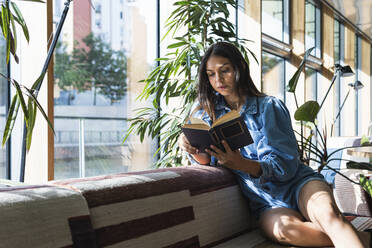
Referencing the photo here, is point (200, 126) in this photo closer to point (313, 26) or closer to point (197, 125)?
point (197, 125)

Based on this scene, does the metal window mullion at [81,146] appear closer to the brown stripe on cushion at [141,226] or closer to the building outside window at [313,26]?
the brown stripe on cushion at [141,226]

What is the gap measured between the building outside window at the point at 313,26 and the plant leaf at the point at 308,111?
560 cm

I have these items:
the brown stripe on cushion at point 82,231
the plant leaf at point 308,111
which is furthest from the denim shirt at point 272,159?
the brown stripe on cushion at point 82,231

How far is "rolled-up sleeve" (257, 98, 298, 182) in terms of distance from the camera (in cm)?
171

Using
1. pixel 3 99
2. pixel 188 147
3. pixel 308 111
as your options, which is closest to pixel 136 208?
pixel 188 147

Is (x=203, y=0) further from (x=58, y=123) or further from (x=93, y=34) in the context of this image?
(x=93, y=34)

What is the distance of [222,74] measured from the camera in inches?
75.2

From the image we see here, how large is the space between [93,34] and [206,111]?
329 cm

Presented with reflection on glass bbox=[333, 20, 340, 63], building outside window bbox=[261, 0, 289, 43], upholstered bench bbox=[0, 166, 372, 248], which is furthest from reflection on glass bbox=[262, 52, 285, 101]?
upholstered bench bbox=[0, 166, 372, 248]

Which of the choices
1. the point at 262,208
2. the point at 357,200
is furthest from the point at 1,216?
the point at 357,200

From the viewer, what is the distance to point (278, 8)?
20.9 ft

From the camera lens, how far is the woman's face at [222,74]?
1907 mm

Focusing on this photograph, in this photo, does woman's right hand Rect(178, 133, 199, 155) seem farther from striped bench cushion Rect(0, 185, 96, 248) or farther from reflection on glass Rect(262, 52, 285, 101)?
reflection on glass Rect(262, 52, 285, 101)

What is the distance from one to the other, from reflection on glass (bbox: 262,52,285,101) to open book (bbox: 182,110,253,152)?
448 centimetres
